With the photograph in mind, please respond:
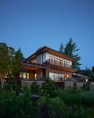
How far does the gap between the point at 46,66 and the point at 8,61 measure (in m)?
10.3

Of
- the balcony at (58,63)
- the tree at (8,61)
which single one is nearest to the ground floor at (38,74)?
the balcony at (58,63)

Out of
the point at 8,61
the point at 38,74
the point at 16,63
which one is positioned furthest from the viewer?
the point at 38,74

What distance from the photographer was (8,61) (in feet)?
98.1

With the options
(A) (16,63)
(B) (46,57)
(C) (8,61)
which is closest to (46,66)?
(B) (46,57)

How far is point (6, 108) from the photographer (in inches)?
452

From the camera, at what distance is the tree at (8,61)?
29.7 m

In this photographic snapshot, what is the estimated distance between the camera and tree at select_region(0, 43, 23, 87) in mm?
29739

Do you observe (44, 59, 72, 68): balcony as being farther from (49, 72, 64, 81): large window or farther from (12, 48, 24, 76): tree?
(12, 48, 24, 76): tree

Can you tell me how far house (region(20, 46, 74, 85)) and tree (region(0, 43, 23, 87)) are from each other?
3791mm

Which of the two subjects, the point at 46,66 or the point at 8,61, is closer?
the point at 8,61

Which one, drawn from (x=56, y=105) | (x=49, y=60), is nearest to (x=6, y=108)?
(x=56, y=105)

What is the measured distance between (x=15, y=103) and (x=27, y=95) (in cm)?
71

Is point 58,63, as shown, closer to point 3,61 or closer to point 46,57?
point 46,57

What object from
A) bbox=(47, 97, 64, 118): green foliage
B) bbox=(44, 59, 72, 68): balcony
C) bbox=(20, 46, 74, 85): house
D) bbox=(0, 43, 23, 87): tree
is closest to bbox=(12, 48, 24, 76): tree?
bbox=(0, 43, 23, 87): tree
